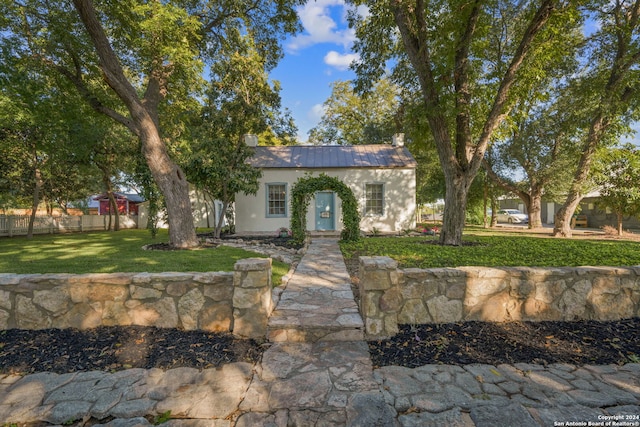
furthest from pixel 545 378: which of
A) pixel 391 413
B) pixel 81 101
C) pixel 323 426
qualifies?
pixel 81 101

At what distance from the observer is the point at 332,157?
13.8 meters

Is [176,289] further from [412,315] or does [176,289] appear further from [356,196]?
[356,196]

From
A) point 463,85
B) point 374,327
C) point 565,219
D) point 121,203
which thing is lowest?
point 374,327

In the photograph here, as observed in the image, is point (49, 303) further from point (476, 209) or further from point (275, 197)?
point (476, 209)

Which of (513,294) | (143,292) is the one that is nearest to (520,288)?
(513,294)

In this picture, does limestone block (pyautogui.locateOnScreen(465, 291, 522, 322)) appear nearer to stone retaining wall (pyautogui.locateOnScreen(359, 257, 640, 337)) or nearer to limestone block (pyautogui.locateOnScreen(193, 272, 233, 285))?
stone retaining wall (pyautogui.locateOnScreen(359, 257, 640, 337))

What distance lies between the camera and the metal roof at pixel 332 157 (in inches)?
507

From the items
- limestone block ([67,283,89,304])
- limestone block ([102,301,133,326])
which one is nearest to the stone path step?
limestone block ([102,301,133,326])

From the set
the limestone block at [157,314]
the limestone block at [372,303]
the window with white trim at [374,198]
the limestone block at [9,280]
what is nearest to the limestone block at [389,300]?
the limestone block at [372,303]

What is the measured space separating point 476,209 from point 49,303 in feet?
78.9

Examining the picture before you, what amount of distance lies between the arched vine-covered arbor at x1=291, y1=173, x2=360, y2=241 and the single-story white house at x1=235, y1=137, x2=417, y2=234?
3.75 metres

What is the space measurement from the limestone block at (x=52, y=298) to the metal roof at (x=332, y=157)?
33.1 feet

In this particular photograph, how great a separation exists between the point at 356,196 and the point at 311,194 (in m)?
4.24

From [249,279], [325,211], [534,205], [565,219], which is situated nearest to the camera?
[249,279]
